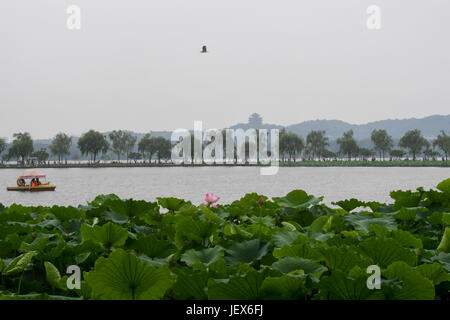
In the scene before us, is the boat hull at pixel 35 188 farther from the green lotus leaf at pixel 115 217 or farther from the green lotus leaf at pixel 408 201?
the green lotus leaf at pixel 408 201

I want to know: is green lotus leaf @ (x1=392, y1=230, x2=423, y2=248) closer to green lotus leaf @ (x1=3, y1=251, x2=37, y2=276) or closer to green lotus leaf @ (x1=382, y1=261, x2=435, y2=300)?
green lotus leaf @ (x1=382, y1=261, x2=435, y2=300)

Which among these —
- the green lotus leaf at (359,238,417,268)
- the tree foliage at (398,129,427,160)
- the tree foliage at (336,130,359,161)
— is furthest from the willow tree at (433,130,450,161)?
the green lotus leaf at (359,238,417,268)

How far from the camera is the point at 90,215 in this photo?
9.95ft

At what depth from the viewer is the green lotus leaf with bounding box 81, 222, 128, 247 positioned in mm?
2119

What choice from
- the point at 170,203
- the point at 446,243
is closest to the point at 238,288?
the point at 446,243

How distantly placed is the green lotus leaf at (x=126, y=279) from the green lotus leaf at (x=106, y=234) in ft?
2.37

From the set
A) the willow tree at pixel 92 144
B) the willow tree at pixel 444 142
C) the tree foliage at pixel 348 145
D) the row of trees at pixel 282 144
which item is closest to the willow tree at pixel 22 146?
the row of trees at pixel 282 144

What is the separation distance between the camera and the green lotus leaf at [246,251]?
1.94m
